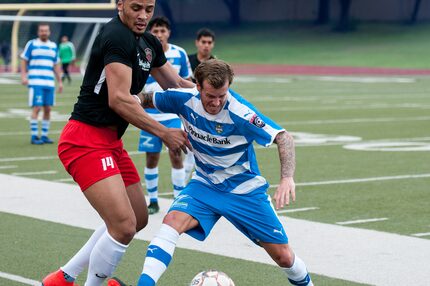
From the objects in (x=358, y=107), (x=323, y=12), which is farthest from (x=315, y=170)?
(x=323, y=12)

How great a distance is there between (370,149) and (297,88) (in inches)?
706

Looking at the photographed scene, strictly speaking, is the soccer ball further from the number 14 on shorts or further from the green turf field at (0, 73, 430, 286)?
the green turf field at (0, 73, 430, 286)

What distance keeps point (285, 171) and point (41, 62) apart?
12441 mm

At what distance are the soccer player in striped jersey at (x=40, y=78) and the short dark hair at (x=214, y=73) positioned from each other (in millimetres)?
11418

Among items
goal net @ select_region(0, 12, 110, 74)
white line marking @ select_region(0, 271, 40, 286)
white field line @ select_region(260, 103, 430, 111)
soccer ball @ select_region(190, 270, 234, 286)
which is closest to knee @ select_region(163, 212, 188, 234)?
soccer ball @ select_region(190, 270, 234, 286)

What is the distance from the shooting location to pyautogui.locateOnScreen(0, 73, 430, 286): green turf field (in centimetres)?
795

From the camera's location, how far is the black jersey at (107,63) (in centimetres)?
628

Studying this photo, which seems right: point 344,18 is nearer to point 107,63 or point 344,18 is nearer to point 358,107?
point 358,107

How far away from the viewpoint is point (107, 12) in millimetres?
61312

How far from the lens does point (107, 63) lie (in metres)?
6.24

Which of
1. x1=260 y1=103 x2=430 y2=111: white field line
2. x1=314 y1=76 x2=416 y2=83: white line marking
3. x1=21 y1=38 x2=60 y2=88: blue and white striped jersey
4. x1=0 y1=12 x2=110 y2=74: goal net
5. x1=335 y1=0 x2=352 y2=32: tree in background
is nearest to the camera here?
x1=21 y1=38 x2=60 y2=88: blue and white striped jersey

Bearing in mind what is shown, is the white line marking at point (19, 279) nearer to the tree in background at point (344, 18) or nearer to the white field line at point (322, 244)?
the white field line at point (322, 244)

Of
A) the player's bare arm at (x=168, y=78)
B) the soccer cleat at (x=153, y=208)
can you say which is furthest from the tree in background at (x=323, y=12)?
the player's bare arm at (x=168, y=78)

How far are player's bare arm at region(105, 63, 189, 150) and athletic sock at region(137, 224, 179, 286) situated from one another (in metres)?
0.55
